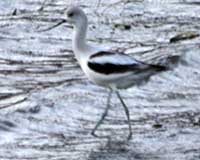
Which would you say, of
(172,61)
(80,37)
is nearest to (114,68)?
(80,37)

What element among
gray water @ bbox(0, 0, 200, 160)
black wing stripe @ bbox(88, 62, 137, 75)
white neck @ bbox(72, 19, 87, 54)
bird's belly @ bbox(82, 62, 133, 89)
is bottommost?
gray water @ bbox(0, 0, 200, 160)

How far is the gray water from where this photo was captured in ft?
25.1

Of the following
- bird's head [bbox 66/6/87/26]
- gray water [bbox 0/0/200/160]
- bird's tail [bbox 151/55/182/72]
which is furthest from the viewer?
bird's tail [bbox 151/55/182/72]

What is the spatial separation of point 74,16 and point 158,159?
1247mm

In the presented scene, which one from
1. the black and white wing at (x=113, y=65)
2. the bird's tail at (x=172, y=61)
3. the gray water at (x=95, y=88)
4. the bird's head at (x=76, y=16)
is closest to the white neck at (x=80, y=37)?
the bird's head at (x=76, y=16)

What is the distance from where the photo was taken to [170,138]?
778cm

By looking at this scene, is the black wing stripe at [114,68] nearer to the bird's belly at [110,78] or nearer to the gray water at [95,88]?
the bird's belly at [110,78]

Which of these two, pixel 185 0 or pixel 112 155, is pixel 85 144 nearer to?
pixel 112 155

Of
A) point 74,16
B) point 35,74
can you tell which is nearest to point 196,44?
point 35,74

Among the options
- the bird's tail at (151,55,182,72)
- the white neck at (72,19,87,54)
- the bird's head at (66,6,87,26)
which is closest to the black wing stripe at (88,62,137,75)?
the white neck at (72,19,87,54)

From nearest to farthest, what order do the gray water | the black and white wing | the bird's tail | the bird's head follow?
1. the black and white wing
2. the gray water
3. the bird's head
4. the bird's tail

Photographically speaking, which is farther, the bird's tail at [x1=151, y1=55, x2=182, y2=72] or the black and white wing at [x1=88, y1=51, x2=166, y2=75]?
the bird's tail at [x1=151, y1=55, x2=182, y2=72]

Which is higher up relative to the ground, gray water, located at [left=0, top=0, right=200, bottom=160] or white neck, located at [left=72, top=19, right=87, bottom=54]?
white neck, located at [left=72, top=19, right=87, bottom=54]

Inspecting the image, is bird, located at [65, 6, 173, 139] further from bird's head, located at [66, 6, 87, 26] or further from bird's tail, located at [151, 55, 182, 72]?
bird's tail, located at [151, 55, 182, 72]
